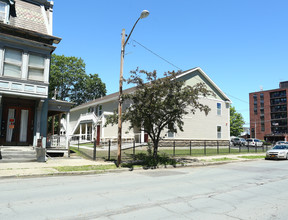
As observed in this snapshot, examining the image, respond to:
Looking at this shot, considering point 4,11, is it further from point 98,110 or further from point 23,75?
point 98,110

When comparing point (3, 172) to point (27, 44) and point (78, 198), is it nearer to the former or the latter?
point (78, 198)

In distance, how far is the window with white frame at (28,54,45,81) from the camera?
15394 mm

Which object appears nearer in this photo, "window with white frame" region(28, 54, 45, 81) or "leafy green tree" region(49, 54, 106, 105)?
"window with white frame" region(28, 54, 45, 81)

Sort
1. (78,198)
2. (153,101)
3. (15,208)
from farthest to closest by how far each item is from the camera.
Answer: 1. (153,101)
2. (78,198)
3. (15,208)

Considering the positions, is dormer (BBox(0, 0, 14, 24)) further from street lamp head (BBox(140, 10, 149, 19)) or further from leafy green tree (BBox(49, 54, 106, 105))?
leafy green tree (BBox(49, 54, 106, 105))

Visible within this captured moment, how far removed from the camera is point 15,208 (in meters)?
5.64

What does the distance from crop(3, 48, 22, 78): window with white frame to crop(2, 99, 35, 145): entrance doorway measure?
1.82 m

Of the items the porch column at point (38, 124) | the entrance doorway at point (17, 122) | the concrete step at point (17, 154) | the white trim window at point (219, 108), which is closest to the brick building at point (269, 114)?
the white trim window at point (219, 108)

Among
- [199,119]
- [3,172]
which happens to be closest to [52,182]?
[3,172]

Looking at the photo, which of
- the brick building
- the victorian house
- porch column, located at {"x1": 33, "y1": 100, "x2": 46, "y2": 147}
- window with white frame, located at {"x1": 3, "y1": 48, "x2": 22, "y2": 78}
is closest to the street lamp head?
the victorian house

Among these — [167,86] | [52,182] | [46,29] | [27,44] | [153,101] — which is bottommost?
[52,182]

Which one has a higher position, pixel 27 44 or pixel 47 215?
pixel 27 44

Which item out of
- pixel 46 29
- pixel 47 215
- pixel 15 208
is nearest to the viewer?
pixel 47 215

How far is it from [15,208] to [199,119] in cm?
2633
